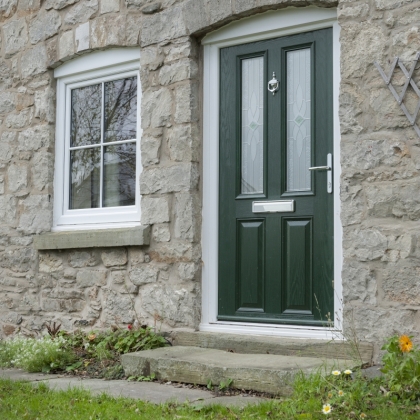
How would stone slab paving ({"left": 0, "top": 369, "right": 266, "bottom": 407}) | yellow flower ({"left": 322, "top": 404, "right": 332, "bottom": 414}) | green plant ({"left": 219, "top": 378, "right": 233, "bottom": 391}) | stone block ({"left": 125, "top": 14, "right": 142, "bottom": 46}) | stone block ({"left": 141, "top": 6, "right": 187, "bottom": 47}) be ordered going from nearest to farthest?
yellow flower ({"left": 322, "top": 404, "right": 332, "bottom": 414})
stone slab paving ({"left": 0, "top": 369, "right": 266, "bottom": 407})
green plant ({"left": 219, "top": 378, "right": 233, "bottom": 391})
stone block ({"left": 141, "top": 6, "right": 187, "bottom": 47})
stone block ({"left": 125, "top": 14, "right": 142, "bottom": 46})

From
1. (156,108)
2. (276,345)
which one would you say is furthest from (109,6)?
(276,345)

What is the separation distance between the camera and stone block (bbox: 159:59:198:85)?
662cm

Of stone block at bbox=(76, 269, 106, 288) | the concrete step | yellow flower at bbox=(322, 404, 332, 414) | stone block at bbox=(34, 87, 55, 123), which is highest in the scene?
stone block at bbox=(34, 87, 55, 123)

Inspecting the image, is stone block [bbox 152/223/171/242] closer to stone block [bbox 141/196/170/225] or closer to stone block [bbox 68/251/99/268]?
stone block [bbox 141/196/170/225]

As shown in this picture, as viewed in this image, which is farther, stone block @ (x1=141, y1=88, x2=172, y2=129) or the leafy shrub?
stone block @ (x1=141, y1=88, x2=172, y2=129)

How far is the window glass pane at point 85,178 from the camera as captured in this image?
757cm

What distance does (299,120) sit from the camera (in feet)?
20.3

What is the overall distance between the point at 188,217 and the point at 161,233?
1.13 ft

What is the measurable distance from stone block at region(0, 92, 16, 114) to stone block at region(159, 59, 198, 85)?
84.8 inches

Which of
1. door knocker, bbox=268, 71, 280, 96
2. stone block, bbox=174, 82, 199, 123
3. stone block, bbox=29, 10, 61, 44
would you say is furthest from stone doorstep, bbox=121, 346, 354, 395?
stone block, bbox=29, 10, 61, 44

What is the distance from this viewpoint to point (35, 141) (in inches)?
310

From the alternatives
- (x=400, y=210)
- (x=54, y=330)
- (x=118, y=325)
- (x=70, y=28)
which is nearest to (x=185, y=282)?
(x=118, y=325)

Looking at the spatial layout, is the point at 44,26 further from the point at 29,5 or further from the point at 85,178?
the point at 85,178

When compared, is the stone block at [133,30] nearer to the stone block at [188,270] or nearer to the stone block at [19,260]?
the stone block at [188,270]
